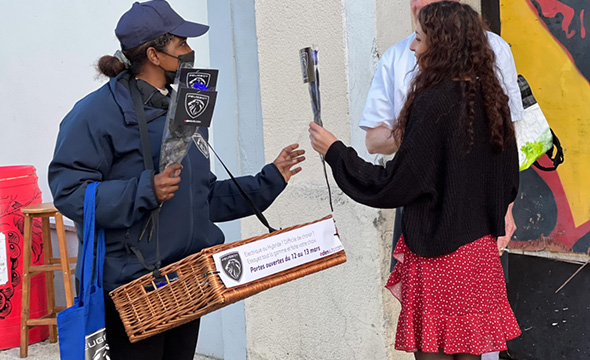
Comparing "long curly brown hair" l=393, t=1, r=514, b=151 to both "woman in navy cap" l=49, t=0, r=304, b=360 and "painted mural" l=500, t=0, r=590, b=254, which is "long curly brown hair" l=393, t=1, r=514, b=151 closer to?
"woman in navy cap" l=49, t=0, r=304, b=360

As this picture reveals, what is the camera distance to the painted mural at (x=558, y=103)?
3.65 meters

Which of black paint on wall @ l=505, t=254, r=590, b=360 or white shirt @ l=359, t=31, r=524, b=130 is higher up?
white shirt @ l=359, t=31, r=524, b=130

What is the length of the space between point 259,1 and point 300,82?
56 cm

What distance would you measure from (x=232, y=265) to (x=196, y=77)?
604mm

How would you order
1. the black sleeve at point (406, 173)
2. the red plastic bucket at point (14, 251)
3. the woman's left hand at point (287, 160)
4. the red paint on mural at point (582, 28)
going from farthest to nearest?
the red plastic bucket at point (14, 251) < the red paint on mural at point (582, 28) < the woman's left hand at point (287, 160) < the black sleeve at point (406, 173)

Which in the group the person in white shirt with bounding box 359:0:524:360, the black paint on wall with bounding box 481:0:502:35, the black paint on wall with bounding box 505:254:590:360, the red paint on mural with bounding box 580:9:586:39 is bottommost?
the black paint on wall with bounding box 505:254:590:360

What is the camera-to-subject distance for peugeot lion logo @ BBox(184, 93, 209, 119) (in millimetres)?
2389

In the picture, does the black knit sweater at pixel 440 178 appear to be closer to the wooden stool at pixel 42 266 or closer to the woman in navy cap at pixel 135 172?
the woman in navy cap at pixel 135 172

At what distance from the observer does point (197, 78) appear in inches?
94.5

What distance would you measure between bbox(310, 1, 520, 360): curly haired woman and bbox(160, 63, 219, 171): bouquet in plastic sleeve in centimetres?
51

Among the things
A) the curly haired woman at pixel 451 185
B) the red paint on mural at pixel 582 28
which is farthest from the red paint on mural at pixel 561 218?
the curly haired woman at pixel 451 185

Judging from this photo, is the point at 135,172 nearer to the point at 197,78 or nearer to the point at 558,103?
the point at 197,78

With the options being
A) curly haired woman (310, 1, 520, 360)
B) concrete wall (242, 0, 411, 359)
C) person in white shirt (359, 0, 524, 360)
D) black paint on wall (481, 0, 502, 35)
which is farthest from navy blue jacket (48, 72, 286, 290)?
black paint on wall (481, 0, 502, 35)

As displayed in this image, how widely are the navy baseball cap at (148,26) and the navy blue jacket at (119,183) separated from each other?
14cm
